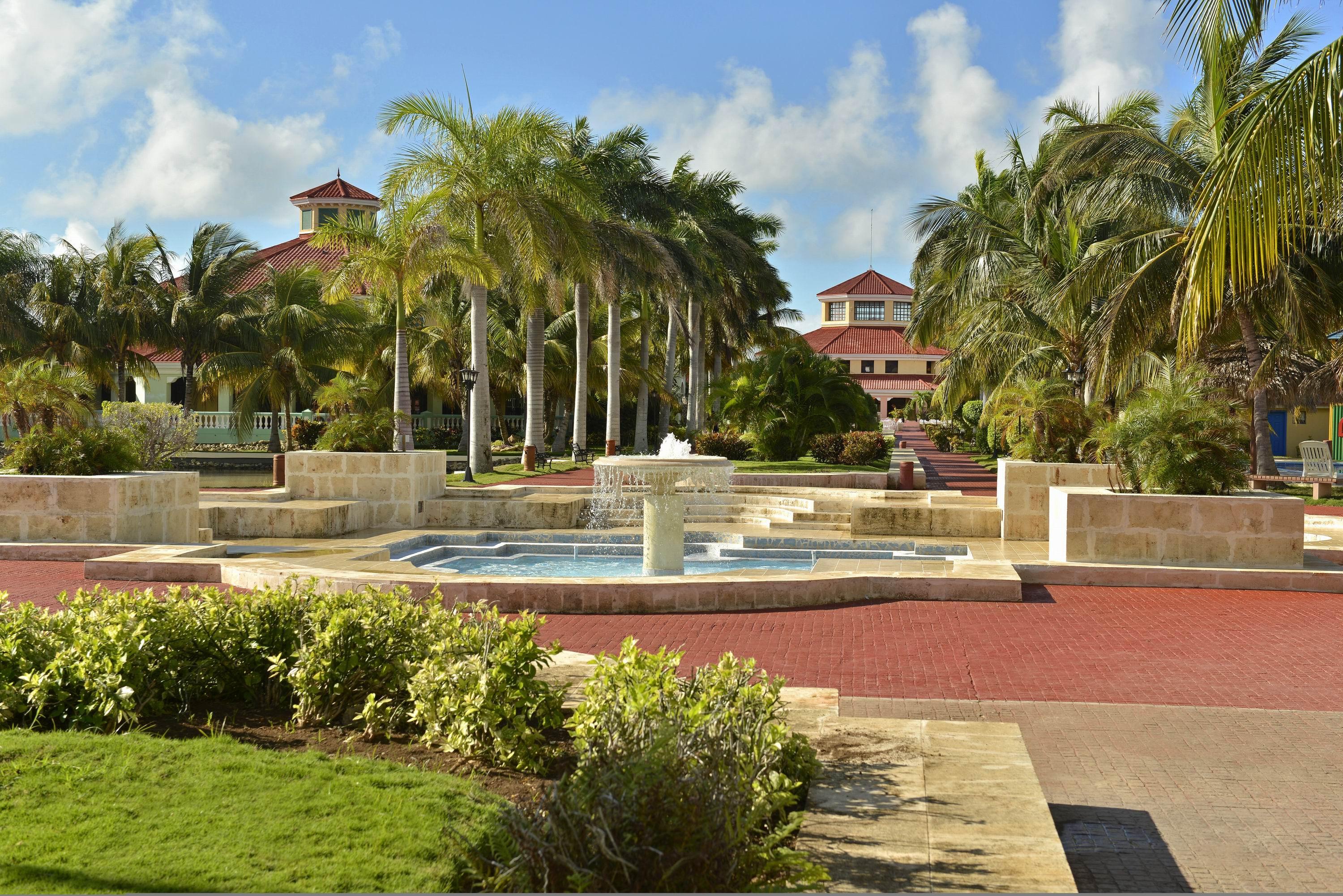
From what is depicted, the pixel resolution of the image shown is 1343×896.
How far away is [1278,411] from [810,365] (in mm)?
20348

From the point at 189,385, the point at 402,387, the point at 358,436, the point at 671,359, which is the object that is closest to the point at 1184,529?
the point at 358,436

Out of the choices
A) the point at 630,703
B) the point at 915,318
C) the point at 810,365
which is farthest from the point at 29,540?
the point at 915,318

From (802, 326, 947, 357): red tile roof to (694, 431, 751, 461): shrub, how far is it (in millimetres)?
52834

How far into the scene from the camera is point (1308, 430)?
4069 centimetres

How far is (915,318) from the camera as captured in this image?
3788 cm

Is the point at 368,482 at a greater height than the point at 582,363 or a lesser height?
lesser

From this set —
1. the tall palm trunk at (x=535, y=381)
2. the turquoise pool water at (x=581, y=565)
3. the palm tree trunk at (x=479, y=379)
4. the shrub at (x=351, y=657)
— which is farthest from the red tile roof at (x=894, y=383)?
the shrub at (x=351, y=657)

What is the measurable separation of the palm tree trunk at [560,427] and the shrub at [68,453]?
25956 mm

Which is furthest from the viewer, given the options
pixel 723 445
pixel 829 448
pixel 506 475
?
pixel 723 445

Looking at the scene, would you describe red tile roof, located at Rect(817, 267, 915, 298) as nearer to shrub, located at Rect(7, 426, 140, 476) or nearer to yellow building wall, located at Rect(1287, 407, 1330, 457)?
yellow building wall, located at Rect(1287, 407, 1330, 457)

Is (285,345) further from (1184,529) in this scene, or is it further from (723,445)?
(1184,529)

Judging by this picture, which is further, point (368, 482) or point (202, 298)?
point (202, 298)

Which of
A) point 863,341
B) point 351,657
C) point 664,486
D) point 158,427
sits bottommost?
point 351,657

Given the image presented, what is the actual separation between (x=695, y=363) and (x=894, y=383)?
4426cm
